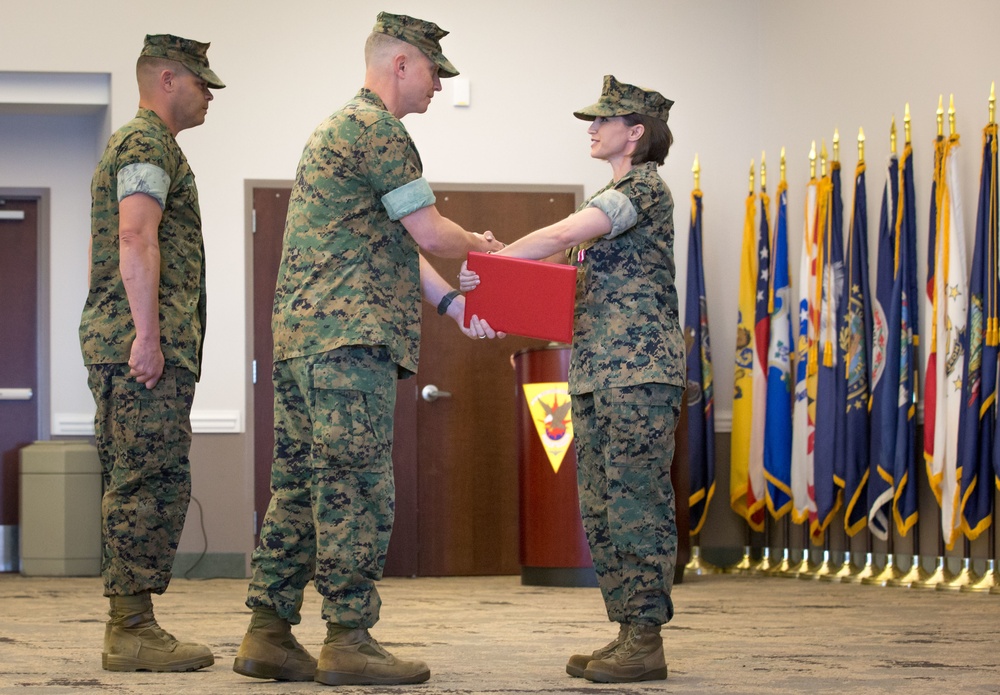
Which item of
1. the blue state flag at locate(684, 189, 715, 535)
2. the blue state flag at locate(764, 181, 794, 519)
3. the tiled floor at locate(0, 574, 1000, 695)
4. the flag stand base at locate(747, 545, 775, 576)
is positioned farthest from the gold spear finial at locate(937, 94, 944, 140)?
the flag stand base at locate(747, 545, 775, 576)

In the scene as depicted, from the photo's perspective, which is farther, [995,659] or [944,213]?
[944,213]

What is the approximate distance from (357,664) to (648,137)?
1.44m

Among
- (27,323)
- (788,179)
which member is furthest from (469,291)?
(27,323)

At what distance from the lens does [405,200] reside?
2744mm

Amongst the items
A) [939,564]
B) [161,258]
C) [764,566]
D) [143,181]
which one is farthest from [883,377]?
[143,181]

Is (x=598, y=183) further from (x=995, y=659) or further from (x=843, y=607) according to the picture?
(x=995, y=659)

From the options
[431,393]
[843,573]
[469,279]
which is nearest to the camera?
[469,279]

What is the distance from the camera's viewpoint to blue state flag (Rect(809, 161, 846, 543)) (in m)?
5.90

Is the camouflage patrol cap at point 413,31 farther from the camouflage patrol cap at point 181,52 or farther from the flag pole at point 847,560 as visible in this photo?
the flag pole at point 847,560

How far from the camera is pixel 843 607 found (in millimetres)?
4676

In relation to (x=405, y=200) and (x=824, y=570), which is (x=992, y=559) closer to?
(x=824, y=570)

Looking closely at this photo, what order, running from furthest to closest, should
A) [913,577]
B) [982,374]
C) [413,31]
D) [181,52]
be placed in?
1. [913,577]
2. [982,374]
3. [181,52]
4. [413,31]

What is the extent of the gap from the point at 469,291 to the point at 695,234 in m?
3.78

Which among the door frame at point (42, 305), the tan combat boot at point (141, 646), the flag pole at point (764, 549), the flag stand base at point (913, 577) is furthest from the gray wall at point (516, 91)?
the tan combat boot at point (141, 646)
